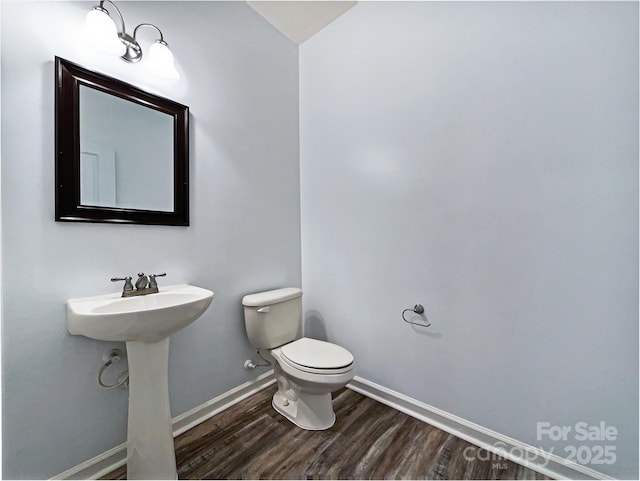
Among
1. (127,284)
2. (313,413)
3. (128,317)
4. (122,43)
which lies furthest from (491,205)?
(122,43)

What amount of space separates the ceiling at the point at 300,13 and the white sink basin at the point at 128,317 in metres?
1.88

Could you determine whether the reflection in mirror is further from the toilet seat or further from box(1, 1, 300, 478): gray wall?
the toilet seat

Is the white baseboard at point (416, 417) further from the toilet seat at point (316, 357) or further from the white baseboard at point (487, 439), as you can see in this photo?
the toilet seat at point (316, 357)

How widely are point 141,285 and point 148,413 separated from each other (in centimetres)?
54

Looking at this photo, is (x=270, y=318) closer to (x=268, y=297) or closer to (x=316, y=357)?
(x=268, y=297)

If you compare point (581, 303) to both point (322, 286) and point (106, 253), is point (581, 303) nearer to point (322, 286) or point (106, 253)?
point (322, 286)

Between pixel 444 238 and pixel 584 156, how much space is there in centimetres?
64

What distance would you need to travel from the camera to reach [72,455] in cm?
115

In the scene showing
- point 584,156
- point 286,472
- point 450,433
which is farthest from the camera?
point 450,433

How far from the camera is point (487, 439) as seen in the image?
1381 mm

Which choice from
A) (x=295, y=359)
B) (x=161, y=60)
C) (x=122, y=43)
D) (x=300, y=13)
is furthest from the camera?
(x=300, y=13)

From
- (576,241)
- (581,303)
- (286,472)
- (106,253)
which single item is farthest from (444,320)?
(106,253)

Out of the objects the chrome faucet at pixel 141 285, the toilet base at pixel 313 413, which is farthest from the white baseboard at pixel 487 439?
the chrome faucet at pixel 141 285


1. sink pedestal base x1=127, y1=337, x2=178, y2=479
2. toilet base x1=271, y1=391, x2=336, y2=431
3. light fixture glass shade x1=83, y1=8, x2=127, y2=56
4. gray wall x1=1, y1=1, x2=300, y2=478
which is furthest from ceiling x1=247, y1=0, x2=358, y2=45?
toilet base x1=271, y1=391, x2=336, y2=431
